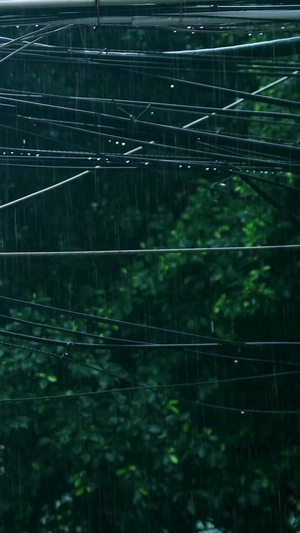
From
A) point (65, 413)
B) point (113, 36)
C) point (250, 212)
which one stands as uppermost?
point (113, 36)

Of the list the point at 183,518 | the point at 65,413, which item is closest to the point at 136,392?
the point at 65,413

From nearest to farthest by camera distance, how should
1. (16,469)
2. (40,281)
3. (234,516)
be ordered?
1. (234,516)
2. (16,469)
3. (40,281)

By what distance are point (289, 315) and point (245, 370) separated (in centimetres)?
54

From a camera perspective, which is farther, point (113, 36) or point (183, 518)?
point (113, 36)

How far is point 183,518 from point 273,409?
0.98m

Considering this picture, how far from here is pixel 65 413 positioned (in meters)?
5.89

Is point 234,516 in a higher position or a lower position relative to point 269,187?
lower

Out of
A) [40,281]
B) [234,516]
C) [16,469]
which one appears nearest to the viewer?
[234,516]

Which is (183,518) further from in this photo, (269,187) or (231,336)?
(269,187)

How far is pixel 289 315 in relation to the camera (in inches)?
228

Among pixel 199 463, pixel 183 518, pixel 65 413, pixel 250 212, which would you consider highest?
pixel 250 212

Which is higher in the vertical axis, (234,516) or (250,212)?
(250,212)

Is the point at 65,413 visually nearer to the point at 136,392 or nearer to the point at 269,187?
the point at 136,392

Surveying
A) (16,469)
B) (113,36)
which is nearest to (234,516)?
(16,469)
